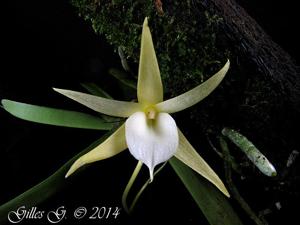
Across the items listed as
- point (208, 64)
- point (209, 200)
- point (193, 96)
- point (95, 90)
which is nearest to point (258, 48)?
point (208, 64)

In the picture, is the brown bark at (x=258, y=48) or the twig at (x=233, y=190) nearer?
the brown bark at (x=258, y=48)

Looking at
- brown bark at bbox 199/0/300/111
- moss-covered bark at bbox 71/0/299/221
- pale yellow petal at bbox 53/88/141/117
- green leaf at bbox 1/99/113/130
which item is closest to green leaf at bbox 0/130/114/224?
green leaf at bbox 1/99/113/130

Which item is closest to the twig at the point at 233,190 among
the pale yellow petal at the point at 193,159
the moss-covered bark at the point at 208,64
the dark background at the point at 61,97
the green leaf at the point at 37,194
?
Result: the moss-covered bark at the point at 208,64

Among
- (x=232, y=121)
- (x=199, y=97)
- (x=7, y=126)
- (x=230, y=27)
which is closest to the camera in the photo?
(x=199, y=97)

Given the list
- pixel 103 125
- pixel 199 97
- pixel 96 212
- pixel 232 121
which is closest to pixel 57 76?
pixel 103 125

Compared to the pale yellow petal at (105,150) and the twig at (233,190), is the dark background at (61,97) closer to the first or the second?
the twig at (233,190)

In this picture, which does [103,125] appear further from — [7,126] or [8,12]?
[8,12]

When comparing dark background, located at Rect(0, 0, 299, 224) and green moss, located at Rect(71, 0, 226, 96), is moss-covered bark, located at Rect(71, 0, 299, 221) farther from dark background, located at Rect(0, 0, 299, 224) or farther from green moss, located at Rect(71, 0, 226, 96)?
dark background, located at Rect(0, 0, 299, 224)
